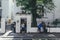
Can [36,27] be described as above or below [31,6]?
below

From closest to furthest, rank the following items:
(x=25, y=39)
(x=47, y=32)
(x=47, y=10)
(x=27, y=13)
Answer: (x=25, y=39)
(x=47, y=32)
(x=27, y=13)
(x=47, y=10)

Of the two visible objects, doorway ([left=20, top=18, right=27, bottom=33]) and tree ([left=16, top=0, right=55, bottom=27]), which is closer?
doorway ([left=20, top=18, right=27, bottom=33])

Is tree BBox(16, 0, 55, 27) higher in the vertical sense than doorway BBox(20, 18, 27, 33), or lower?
higher

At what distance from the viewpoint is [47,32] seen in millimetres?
29531

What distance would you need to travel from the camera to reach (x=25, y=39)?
76.5ft

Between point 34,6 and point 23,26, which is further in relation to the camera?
point 34,6

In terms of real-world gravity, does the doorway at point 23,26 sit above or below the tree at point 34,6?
below

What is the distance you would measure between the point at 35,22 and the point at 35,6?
2497 millimetres

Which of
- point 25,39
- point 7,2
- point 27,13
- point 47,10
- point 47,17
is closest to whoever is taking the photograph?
point 25,39

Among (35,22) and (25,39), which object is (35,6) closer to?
(35,22)

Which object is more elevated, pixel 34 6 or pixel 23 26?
pixel 34 6

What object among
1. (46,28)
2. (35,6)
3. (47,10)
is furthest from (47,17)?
(46,28)

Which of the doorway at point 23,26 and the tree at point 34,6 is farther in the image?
the tree at point 34,6

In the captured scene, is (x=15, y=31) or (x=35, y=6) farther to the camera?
(x=35, y=6)
